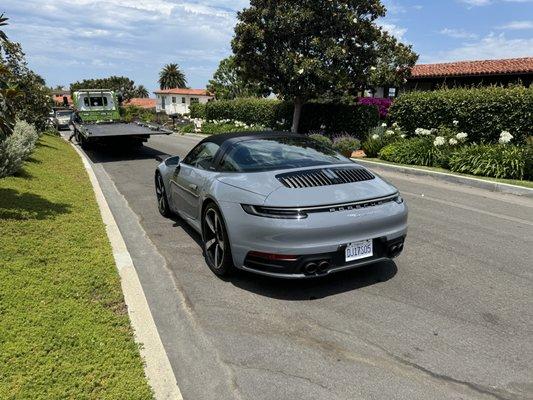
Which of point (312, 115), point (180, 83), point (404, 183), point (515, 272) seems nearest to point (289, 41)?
point (312, 115)

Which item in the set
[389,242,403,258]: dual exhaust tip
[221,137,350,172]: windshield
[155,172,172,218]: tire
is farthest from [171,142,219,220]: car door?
[389,242,403,258]: dual exhaust tip

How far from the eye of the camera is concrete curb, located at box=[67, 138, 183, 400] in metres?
2.84

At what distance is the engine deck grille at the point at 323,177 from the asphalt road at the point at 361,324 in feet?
3.26

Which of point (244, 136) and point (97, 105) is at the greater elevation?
point (97, 105)

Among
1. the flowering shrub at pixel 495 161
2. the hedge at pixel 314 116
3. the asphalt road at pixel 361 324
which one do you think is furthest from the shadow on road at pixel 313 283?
the hedge at pixel 314 116

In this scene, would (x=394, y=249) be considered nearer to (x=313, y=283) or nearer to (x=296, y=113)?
(x=313, y=283)

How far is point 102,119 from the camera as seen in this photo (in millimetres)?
20000

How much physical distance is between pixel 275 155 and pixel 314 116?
18.8 meters

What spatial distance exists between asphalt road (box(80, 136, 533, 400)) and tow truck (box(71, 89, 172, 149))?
10674 millimetres

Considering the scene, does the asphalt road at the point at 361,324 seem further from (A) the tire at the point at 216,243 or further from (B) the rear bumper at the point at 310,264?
(B) the rear bumper at the point at 310,264

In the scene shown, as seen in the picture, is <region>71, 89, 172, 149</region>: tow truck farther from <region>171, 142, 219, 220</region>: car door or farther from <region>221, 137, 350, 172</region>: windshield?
<region>221, 137, 350, 172</region>: windshield

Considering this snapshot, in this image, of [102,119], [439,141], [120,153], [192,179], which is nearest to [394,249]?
[192,179]

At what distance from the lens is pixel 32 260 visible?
184 inches

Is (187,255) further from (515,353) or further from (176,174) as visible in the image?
(515,353)
